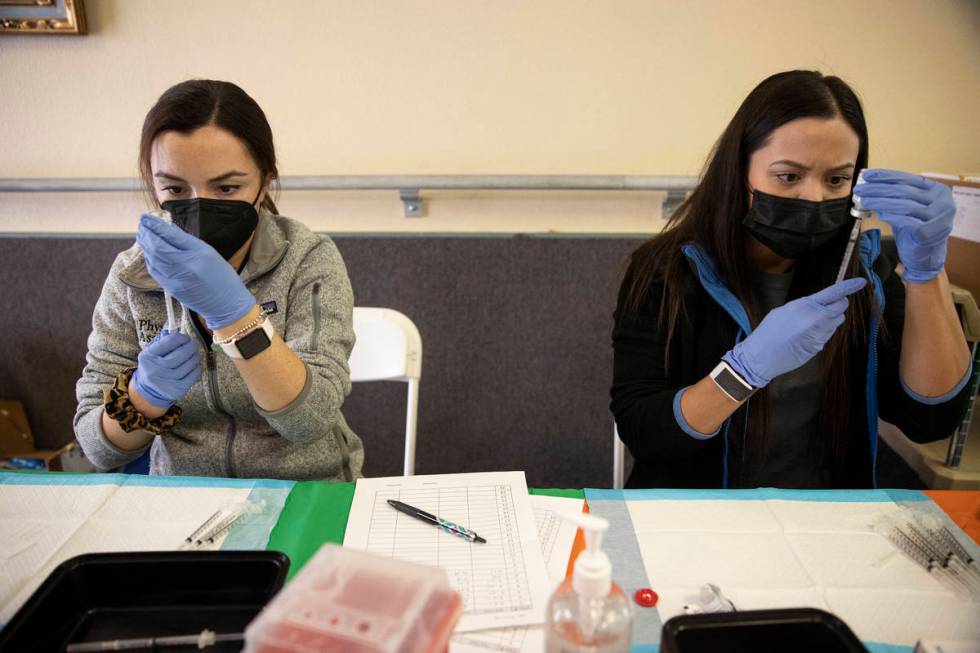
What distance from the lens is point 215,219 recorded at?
3.12 ft

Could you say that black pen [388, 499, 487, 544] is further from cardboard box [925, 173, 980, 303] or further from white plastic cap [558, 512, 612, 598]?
cardboard box [925, 173, 980, 303]

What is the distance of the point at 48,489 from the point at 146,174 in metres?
0.48

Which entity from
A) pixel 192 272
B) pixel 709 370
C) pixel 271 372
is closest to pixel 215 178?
pixel 192 272

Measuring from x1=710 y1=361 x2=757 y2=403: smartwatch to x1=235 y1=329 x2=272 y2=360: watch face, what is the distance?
643mm

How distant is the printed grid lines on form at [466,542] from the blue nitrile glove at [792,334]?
40 cm

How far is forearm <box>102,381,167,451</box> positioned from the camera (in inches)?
36.3

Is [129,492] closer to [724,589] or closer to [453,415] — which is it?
[724,589]

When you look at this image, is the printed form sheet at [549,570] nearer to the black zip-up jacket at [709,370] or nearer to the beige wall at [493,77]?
the black zip-up jacket at [709,370]

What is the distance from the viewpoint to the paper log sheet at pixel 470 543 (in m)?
0.64

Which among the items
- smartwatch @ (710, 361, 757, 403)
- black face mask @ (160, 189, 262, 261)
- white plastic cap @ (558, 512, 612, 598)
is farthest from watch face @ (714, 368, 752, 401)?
black face mask @ (160, 189, 262, 261)

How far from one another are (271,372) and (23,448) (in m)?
1.60

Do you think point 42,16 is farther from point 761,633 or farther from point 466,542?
point 761,633

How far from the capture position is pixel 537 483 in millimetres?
1961

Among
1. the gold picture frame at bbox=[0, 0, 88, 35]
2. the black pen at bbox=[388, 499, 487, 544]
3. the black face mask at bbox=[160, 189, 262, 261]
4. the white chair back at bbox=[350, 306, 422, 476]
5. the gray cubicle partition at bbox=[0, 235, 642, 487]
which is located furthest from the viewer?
the gray cubicle partition at bbox=[0, 235, 642, 487]
